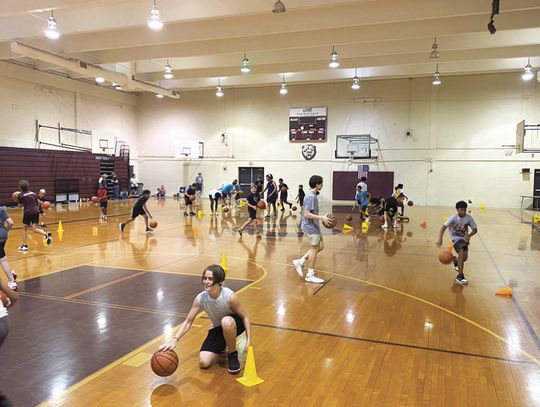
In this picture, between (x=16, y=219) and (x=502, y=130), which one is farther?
(x=502, y=130)

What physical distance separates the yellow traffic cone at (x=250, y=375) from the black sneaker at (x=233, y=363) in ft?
0.45

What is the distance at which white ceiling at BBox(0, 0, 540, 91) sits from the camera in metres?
12.9

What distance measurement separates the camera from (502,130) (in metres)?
23.5

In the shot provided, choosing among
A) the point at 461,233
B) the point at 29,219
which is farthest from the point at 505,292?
the point at 29,219

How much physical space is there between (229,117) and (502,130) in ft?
54.1

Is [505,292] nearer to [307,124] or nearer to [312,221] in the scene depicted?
[312,221]

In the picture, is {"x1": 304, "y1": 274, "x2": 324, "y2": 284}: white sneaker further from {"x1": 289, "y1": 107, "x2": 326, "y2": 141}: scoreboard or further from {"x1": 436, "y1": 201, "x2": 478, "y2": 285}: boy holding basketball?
{"x1": 289, "y1": 107, "x2": 326, "y2": 141}: scoreboard

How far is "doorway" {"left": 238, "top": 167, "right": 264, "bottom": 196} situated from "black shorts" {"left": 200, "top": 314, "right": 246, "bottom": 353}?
80.0ft

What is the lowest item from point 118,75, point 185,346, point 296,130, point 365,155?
point 185,346

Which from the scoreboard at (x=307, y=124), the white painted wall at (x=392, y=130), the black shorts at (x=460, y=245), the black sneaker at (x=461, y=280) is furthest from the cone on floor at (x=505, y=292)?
the scoreboard at (x=307, y=124)

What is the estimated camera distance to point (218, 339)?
167 inches

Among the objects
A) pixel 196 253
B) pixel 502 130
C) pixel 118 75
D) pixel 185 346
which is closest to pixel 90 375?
pixel 185 346

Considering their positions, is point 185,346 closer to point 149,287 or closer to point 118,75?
point 149,287

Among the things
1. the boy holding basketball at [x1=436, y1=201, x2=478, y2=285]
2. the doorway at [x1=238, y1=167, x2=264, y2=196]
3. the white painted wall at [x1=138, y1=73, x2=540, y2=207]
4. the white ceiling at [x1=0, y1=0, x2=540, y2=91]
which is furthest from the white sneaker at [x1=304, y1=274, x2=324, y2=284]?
the doorway at [x1=238, y1=167, x2=264, y2=196]
